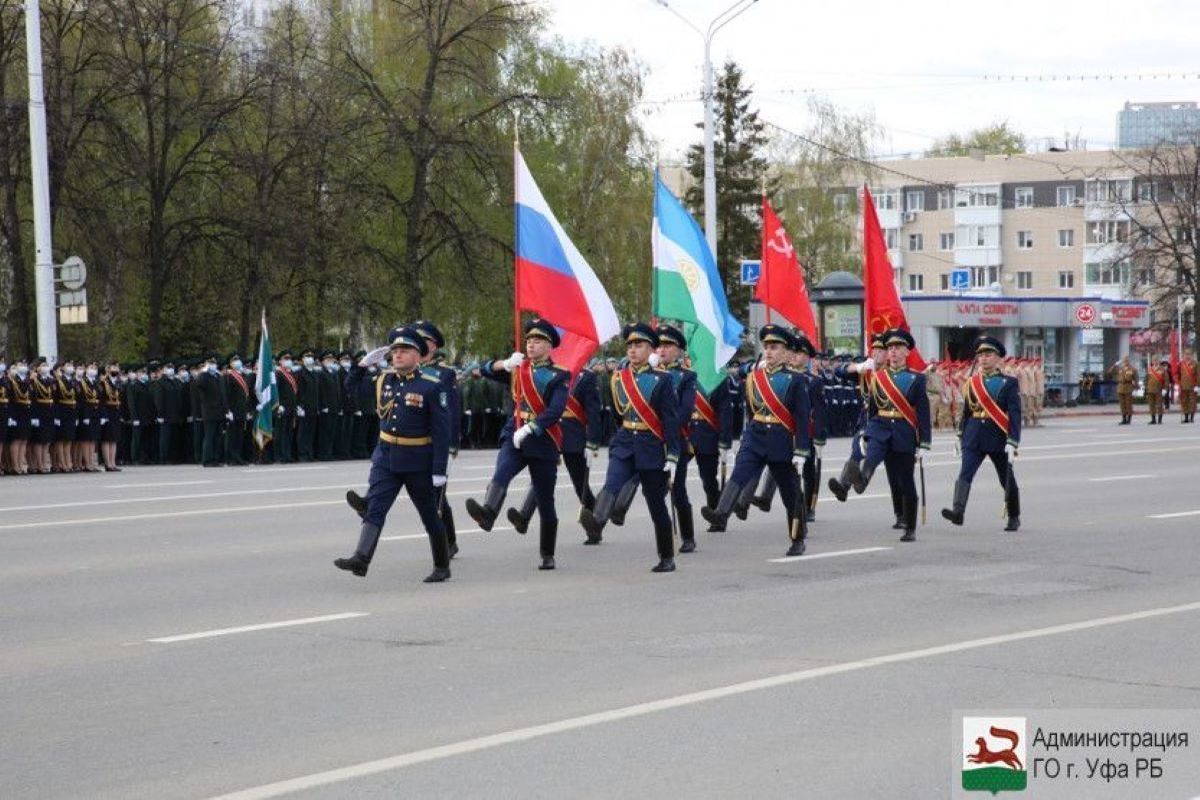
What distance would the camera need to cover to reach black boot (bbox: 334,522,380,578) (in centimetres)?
1210

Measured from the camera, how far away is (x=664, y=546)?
43.7 ft

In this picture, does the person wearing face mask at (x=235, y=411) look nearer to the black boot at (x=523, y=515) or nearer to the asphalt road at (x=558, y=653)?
the asphalt road at (x=558, y=653)

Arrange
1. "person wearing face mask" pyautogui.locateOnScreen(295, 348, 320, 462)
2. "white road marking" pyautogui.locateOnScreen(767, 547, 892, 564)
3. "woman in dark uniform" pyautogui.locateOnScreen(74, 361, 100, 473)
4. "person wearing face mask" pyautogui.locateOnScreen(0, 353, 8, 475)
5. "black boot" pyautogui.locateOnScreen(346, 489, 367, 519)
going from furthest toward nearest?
1. "person wearing face mask" pyautogui.locateOnScreen(295, 348, 320, 462)
2. "woman in dark uniform" pyautogui.locateOnScreen(74, 361, 100, 473)
3. "person wearing face mask" pyautogui.locateOnScreen(0, 353, 8, 475)
4. "white road marking" pyautogui.locateOnScreen(767, 547, 892, 564)
5. "black boot" pyautogui.locateOnScreen(346, 489, 367, 519)

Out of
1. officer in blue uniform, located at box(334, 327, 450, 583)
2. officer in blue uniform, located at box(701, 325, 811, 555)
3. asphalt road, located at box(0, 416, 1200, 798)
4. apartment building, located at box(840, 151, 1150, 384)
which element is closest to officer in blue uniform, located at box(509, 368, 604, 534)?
asphalt road, located at box(0, 416, 1200, 798)

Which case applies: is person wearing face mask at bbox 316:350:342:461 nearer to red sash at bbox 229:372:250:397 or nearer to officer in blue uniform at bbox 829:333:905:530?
red sash at bbox 229:372:250:397

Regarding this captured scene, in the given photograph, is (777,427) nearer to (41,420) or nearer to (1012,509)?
(1012,509)

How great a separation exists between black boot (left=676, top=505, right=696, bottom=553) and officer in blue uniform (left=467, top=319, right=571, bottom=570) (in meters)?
1.47

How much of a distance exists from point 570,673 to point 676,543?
638 cm

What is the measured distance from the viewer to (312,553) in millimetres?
14383

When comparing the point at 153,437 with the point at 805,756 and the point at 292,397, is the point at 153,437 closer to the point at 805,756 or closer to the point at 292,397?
the point at 292,397

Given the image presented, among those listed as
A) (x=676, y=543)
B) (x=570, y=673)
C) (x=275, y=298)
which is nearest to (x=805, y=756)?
(x=570, y=673)

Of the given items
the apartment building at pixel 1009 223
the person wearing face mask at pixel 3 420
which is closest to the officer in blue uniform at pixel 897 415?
the person wearing face mask at pixel 3 420

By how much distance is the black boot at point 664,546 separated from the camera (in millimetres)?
13289

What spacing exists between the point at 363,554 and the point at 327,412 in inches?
702
